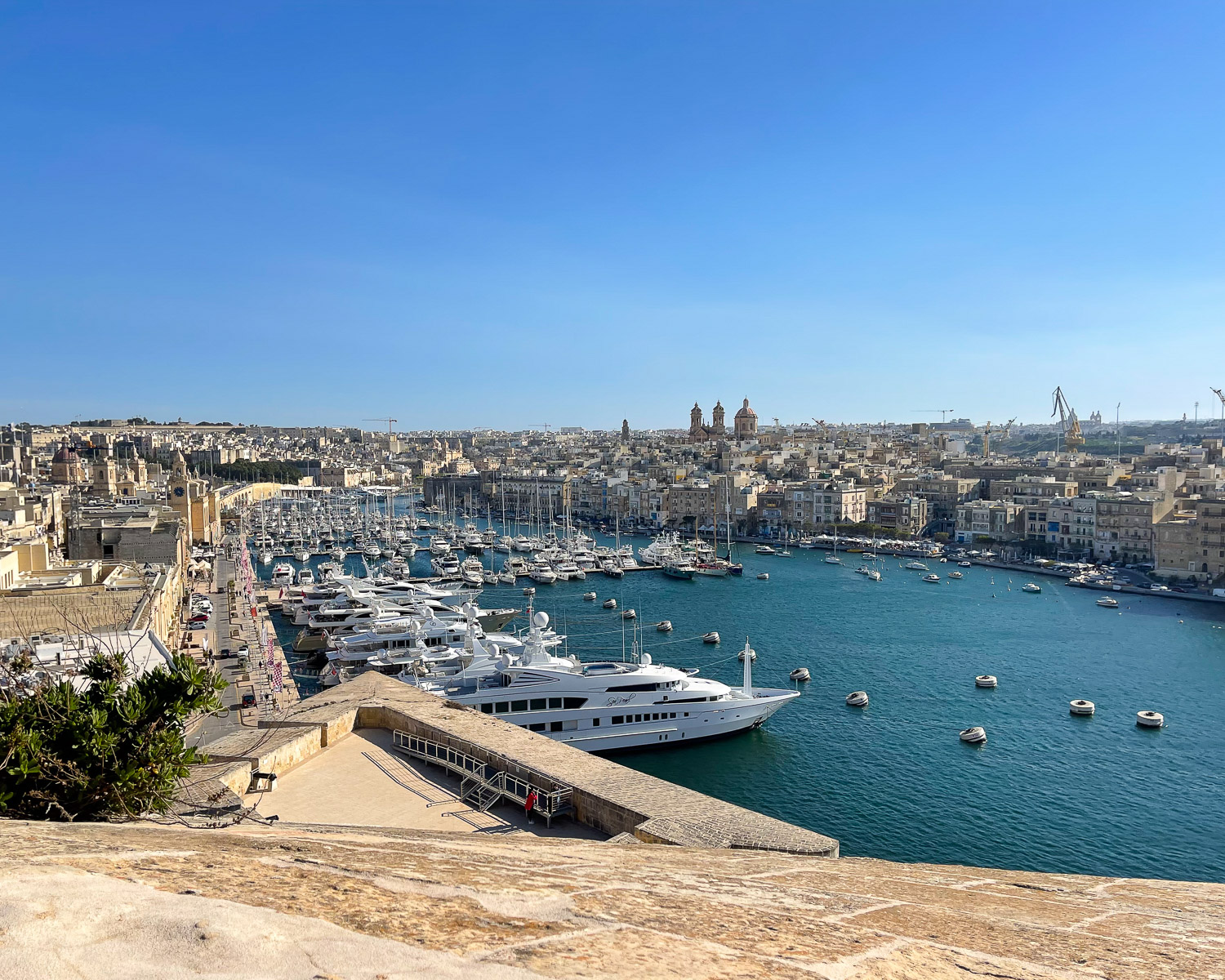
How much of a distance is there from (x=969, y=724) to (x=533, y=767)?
29.3 ft

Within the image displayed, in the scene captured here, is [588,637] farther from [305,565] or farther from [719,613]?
[305,565]

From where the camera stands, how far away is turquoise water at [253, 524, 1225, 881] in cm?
890

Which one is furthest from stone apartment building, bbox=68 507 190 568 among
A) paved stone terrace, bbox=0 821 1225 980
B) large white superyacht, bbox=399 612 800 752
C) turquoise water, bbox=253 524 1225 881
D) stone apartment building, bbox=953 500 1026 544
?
stone apartment building, bbox=953 500 1026 544

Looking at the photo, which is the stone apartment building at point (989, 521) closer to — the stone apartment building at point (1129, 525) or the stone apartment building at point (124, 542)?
the stone apartment building at point (1129, 525)

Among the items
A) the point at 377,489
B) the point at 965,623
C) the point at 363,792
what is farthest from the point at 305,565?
the point at 377,489

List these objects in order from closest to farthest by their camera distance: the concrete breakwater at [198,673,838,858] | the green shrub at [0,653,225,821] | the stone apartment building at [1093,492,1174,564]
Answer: the green shrub at [0,653,225,821], the concrete breakwater at [198,673,838,858], the stone apartment building at [1093,492,1174,564]

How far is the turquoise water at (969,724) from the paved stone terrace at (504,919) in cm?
617

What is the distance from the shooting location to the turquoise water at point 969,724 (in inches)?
350

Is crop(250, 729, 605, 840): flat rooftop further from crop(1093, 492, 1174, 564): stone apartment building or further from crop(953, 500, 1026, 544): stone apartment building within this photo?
crop(953, 500, 1026, 544): stone apartment building

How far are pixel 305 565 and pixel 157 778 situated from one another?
2473cm

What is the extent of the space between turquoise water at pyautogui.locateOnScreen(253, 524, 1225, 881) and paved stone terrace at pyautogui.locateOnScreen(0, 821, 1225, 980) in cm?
617

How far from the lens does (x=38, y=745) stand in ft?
12.1

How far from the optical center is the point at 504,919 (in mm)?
2023

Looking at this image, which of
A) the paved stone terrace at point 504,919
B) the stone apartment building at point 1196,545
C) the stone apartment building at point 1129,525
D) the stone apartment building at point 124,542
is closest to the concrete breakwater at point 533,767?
the paved stone terrace at point 504,919
